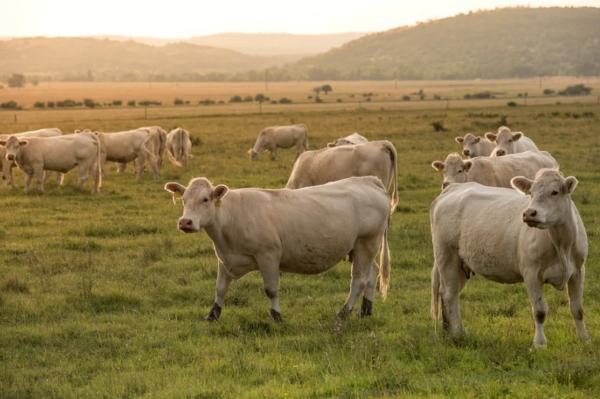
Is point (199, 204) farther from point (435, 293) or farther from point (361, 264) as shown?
point (435, 293)

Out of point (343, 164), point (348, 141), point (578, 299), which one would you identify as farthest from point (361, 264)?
point (348, 141)

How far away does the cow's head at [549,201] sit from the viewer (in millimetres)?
7785

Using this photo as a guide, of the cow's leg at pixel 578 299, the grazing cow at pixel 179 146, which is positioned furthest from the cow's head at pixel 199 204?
the grazing cow at pixel 179 146

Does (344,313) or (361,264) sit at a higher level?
(361,264)

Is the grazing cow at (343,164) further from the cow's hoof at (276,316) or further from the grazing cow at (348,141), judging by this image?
the cow's hoof at (276,316)

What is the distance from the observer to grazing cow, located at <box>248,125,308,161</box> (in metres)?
31.5

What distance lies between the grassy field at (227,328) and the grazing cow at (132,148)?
6133 mm

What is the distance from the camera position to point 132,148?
2536 centimetres

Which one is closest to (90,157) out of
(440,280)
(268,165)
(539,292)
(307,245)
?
(268,165)

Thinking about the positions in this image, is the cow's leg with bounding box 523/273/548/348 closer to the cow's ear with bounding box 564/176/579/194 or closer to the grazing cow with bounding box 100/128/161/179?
the cow's ear with bounding box 564/176/579/194

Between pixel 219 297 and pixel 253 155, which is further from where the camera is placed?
pixel 253 155

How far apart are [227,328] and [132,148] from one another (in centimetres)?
1655

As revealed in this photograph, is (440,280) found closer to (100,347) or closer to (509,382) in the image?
(509,382)

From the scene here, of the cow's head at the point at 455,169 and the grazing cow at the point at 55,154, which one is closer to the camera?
the cow's head at the point at 455,169
